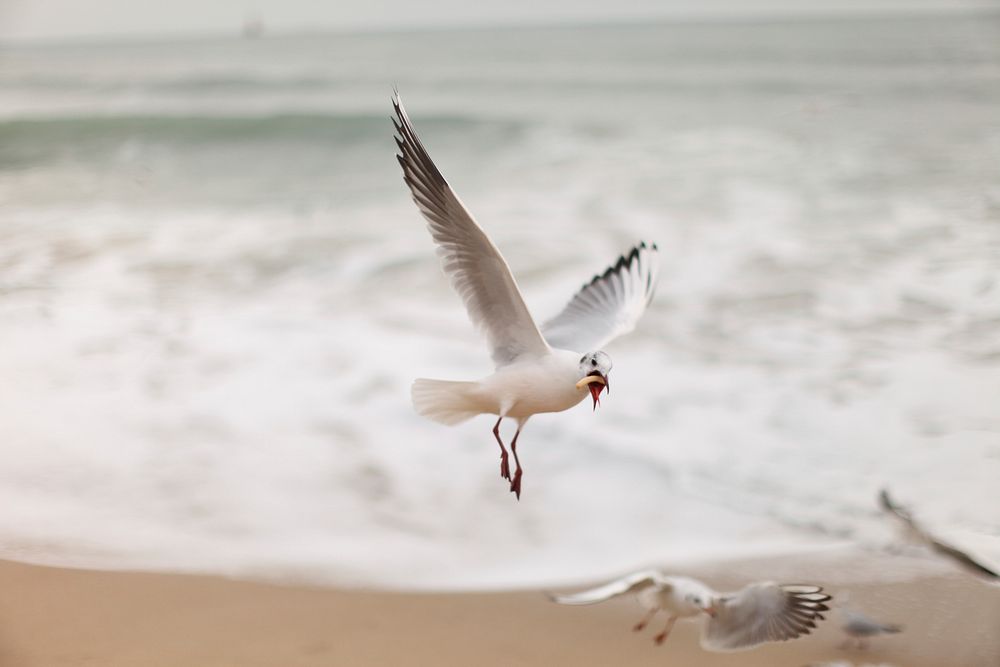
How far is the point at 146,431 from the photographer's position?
15.3 ft

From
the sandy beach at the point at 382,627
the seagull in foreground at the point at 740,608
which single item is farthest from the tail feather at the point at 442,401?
the sandy beach at the point at 382,627

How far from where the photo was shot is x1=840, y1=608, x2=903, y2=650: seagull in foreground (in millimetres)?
3014

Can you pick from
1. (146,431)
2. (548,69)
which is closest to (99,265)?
(146,431)

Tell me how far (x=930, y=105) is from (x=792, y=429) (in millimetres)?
9879

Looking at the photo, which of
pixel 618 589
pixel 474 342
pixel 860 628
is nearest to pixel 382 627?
pixel 860 628

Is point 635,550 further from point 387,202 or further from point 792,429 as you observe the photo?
point 387,202

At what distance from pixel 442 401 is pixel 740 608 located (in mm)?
982

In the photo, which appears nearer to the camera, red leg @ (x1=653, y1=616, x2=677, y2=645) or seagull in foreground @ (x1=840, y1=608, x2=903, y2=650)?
red leg @ (x1=653, y1=616, x2=677, y2=645)

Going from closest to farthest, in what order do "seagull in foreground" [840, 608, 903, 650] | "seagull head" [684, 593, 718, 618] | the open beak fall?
1. the open beak
2. "seagull head" [684, 593, 718, 618]
3. "seagull in foreground" [840, 608, 903, 650]

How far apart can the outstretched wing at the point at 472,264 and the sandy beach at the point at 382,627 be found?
1.76 metres

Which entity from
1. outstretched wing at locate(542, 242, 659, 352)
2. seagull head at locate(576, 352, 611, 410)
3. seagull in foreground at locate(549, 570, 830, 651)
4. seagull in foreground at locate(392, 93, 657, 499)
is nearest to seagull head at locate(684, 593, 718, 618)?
seagull in foreground at locate(549, 570, 830, 651)

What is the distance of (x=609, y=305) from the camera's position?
2236mm

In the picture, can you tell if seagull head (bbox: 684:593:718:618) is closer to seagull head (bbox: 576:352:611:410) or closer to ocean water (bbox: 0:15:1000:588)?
ocean water (bbox: 0:15:1000:588)

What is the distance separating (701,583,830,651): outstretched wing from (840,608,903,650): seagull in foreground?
2.97 ft
